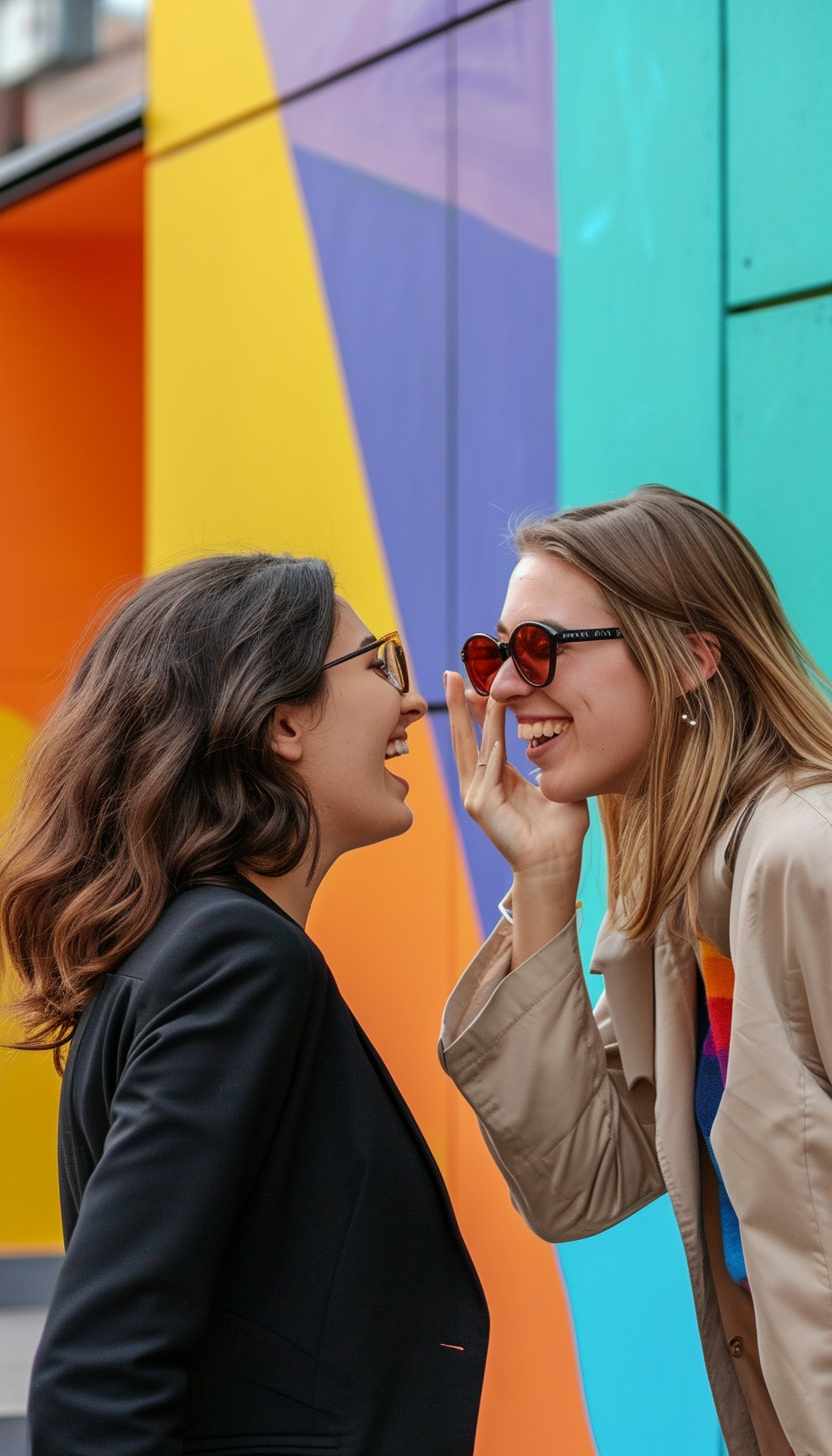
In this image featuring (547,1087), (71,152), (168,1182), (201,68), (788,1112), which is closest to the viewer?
(168,1182)

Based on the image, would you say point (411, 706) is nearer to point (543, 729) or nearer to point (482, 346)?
point (543, 729)

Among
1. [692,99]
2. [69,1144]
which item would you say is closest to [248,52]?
[692,99]

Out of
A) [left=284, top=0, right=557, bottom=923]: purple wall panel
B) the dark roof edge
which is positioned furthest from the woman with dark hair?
the dark roof edge

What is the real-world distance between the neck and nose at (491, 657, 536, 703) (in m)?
0.44

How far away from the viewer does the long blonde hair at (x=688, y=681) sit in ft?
6.94

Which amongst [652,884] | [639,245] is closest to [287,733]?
[652,884]

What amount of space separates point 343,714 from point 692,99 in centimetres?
200

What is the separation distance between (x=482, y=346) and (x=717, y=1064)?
2.33 meters

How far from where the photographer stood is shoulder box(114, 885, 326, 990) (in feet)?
5.58

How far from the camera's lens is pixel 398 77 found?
13.8ft

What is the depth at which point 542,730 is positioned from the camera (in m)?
2.34

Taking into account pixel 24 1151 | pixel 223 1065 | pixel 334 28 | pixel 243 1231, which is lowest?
pixel 24 1151

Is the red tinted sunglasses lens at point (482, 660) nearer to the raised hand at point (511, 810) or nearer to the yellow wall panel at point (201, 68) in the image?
the raised hand at point (511, 810)

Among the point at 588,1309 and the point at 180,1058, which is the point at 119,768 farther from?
the point at 588,1309
